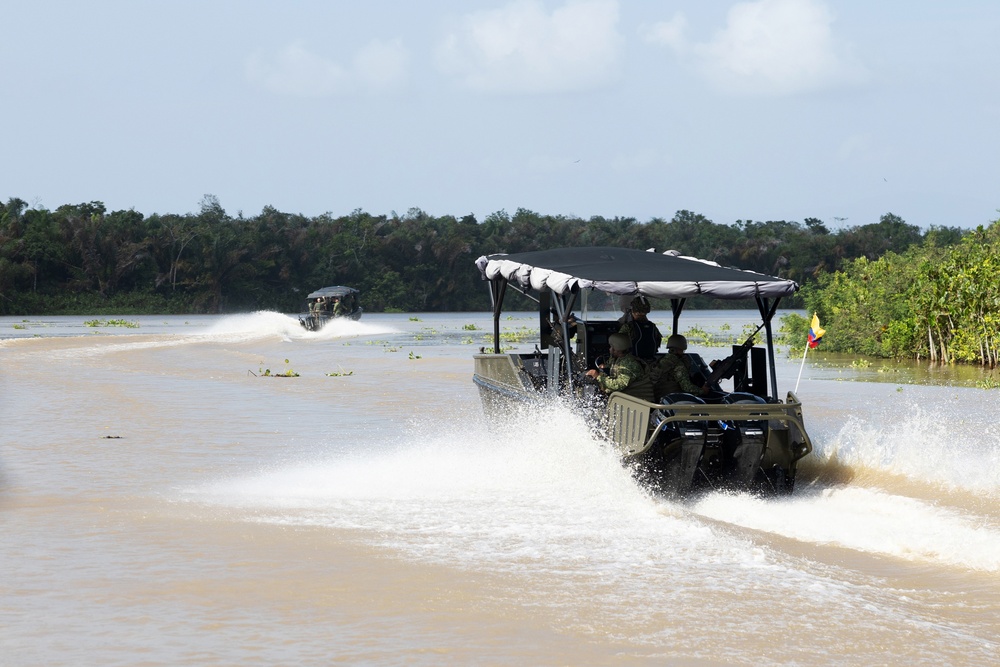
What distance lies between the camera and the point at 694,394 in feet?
35.1

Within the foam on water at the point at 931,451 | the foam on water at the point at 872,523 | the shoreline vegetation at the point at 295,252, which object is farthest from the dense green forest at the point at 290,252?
the foam on water at the point at 872,523

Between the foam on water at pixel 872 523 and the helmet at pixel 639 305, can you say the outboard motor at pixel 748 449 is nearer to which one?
the foam on water at pixel 872 523

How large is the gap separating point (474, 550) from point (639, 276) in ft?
9.98

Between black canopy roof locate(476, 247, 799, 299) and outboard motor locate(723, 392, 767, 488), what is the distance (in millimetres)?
1138

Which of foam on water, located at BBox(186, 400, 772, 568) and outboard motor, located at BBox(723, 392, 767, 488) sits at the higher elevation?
outboard motor, located at BBox(723, 392, 767, 488)

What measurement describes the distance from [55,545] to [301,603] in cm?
262

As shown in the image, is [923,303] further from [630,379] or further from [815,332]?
[630,379]

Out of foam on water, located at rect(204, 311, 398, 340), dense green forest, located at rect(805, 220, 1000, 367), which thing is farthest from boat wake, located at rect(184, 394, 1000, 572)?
foam on water, located at rect(204, 311, 398, 340)

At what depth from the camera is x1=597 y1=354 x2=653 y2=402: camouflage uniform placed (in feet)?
34.8

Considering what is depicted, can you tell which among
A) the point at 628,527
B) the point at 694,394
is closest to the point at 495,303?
the point at 694,394

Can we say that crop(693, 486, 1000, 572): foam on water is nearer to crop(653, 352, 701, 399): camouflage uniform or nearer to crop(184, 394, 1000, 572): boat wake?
crop(184, 394, 1000, 572): boat wake

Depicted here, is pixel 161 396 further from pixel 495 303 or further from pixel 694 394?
pixel 694 394

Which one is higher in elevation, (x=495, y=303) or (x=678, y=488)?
(x=495, y=303)

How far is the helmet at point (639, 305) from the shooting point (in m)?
11.7
